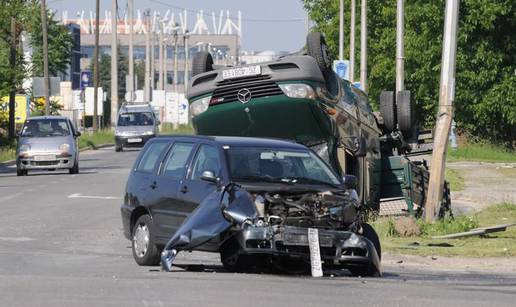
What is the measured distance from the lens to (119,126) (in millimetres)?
62938

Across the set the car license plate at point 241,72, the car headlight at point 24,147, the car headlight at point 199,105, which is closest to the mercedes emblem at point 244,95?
the car license plate at point 241,72

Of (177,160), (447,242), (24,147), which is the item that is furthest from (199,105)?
(24,147)

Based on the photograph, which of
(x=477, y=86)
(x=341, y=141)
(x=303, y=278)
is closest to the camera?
(x=303, y=278)

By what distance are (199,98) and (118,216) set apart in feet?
13.0

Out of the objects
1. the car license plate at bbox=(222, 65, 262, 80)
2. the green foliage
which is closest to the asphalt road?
the car license plate at bbox=(222, 65, 262, 80)

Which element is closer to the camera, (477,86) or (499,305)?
(499,305)

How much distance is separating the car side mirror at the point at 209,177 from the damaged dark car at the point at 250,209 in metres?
0.01

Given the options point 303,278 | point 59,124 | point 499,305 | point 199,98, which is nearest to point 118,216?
point 199,98

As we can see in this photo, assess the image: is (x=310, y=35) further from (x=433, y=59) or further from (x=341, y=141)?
(x=433, y=59)

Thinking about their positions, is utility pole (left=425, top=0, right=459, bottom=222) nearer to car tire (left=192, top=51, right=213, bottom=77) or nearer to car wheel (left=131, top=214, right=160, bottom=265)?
car tire (left=192, top=51, right=213, bottom=77)

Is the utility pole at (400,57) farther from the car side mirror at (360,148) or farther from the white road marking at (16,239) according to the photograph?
the white road marking at (16,239)

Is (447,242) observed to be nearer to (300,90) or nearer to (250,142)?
(300,90)

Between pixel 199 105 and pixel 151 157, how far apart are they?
4663 millimetres

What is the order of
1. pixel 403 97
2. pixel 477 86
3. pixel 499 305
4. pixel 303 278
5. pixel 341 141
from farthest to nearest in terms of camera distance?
pixel 477 86, pixel 403 97, pixel 341 141, pixel 303 278, pixel 499 305
